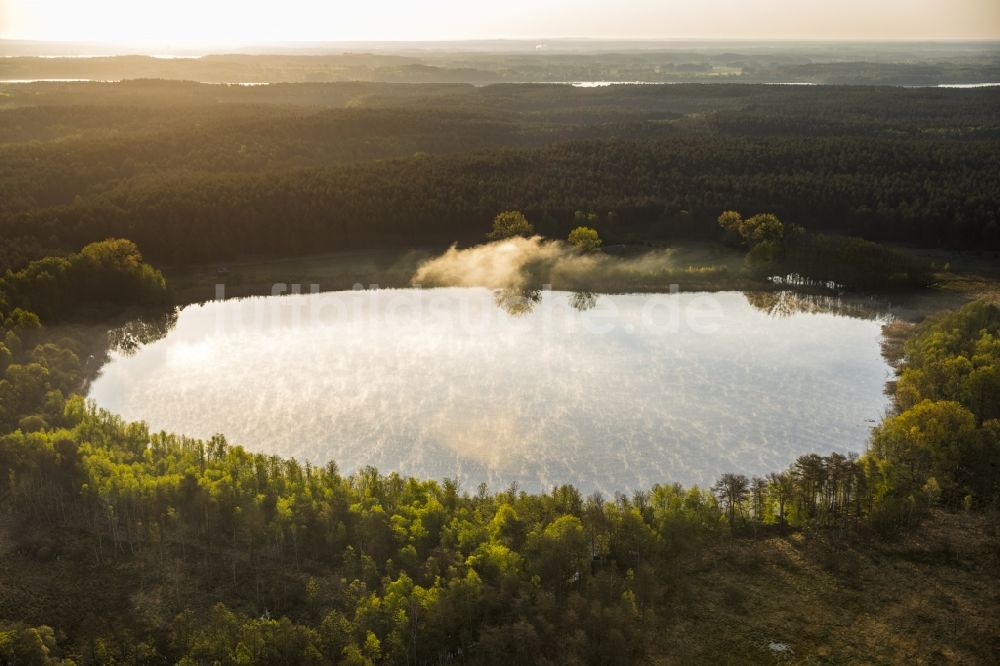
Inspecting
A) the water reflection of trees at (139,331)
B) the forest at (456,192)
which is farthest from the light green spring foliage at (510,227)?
the water reflection of trees at (139,331)

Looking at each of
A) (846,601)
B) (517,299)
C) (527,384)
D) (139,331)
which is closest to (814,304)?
(517,299)

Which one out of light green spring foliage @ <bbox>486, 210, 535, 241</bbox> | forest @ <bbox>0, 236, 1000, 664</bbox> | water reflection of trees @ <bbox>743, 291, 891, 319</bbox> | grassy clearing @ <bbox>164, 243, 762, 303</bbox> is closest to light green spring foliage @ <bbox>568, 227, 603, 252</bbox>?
grassy clearing @ <bbox>164, 243, 762, 303</bbox>

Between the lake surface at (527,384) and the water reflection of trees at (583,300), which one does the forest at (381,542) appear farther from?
the water reflection of trees at (583,300)

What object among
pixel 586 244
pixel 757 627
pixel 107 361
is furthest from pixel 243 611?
pixel 586 244

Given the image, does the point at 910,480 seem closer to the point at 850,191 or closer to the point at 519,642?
the point at 519,642

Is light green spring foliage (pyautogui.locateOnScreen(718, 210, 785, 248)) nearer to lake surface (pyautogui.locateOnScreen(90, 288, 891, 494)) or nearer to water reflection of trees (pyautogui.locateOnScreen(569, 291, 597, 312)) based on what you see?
lake surface (pyautogui.locateOnScreen(90, 288, 891, 494))

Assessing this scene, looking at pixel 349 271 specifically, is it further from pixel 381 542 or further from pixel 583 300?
pixel 381 542
